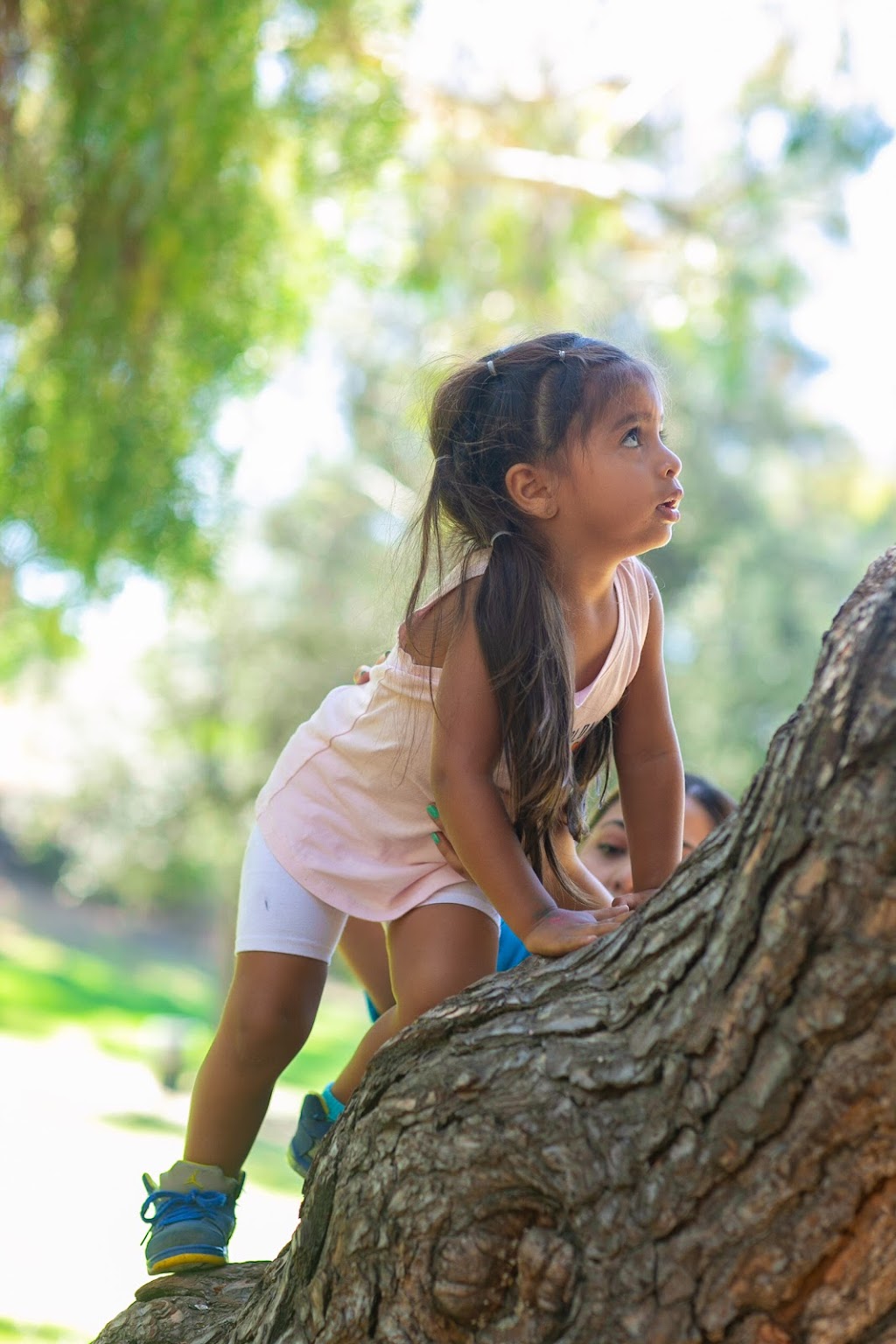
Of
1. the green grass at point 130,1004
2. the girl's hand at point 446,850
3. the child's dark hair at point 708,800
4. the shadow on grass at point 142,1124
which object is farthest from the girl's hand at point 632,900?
the green grass at point 130,1004

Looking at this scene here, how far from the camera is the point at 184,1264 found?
180cm

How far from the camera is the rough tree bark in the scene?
3.54 feet

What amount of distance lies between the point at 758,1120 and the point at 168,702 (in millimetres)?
12127

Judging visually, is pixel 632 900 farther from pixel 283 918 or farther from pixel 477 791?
pixel 283 918

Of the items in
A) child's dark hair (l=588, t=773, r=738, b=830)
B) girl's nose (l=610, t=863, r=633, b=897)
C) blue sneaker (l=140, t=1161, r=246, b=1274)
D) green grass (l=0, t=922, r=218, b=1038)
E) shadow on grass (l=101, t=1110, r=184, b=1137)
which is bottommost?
blue sneaker (l=140, t=1161, r=246, b=1274)

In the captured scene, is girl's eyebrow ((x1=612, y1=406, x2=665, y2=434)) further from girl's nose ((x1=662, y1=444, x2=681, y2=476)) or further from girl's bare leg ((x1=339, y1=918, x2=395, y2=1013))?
girl's bare leg ((x1=339, y1=918, x2=395, y2=1013))

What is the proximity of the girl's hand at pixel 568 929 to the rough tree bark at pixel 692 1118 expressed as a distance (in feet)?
0.22

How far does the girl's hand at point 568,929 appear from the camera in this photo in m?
1.45

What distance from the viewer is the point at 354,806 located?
196 cm

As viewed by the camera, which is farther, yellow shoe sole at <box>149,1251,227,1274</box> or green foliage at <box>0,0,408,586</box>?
green foliage at <box>0,0,408,586</box>

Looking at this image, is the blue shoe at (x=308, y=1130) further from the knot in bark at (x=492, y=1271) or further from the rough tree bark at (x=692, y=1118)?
the knot in bark at (x=492, y=1271)

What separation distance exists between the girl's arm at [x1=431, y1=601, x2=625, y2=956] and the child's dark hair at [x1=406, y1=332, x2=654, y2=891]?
2cm

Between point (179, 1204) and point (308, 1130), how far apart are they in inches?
12.5

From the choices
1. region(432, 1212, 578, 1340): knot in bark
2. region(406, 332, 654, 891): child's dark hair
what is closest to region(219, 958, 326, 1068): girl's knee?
region(406, 332, 654, 891): child's dark hair
